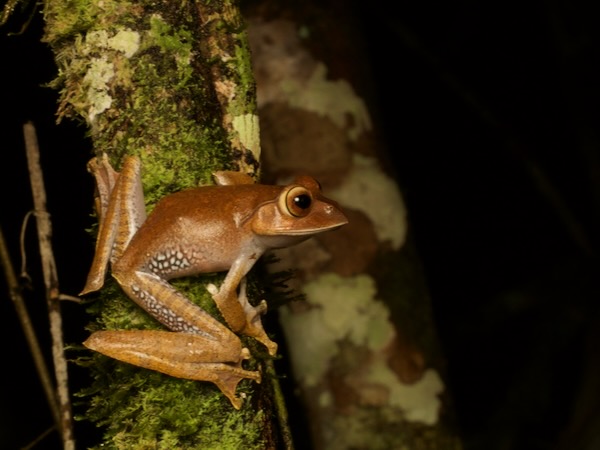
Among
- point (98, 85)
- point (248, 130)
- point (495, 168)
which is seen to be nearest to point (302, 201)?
point (248, 130)

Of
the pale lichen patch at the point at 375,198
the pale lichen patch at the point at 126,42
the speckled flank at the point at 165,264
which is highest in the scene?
the pale lichen patch at the point at 126,42

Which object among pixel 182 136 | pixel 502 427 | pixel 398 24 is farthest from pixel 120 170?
pixel 398 24

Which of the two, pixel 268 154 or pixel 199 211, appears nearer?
pixel 199 211

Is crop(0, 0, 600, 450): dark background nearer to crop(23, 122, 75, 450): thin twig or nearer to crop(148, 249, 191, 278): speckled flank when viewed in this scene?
crop(23, 122, 75, 450): thin twig

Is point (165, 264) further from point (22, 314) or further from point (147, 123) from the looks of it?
point (22, 314)

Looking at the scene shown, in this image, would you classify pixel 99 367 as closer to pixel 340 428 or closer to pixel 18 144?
pixel 340 428

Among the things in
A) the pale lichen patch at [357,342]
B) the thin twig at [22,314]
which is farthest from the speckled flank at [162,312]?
the pale lichen patch at [357,342]

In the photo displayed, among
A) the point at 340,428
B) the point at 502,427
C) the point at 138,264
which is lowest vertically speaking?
the point at 502,427

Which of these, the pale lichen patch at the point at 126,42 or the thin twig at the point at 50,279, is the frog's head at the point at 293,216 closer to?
the pale lichen patch at the point at 126,42
